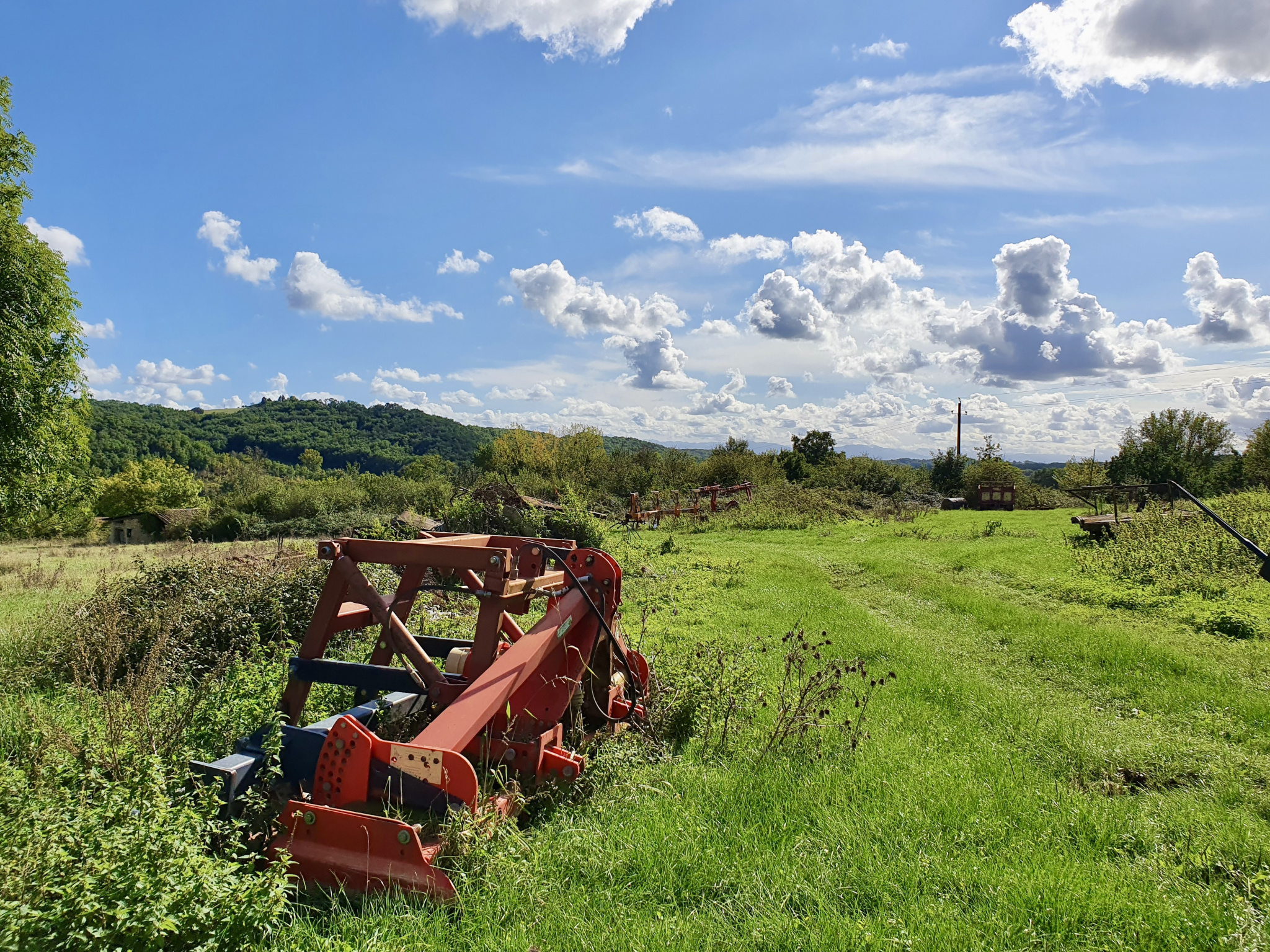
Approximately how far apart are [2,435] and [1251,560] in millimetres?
22665

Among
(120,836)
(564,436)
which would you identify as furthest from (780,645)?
(564,436)

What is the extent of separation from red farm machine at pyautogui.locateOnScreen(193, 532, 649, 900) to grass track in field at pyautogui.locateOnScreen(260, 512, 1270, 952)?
9.6 inches

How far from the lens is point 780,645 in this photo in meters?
8.51

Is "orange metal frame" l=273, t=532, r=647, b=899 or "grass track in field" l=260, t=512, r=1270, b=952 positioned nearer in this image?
"grass track in field" l=260, t=512, r=1270, b=952

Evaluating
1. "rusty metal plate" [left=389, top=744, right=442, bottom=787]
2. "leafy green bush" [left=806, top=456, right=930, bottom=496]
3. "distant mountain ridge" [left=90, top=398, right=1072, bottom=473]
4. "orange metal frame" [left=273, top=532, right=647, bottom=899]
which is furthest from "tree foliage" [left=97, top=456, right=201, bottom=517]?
"rusty metal plate" [left=389, top=744, right=442, bottom=787]

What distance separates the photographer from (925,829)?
3.77 meters

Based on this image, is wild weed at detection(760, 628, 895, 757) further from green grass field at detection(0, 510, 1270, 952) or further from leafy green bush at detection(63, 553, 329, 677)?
leafy green bush at detection(63, 553, 329, 677)

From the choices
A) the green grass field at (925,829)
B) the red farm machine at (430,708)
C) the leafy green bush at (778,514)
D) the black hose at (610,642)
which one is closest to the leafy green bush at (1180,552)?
the green grass field at (925,829)

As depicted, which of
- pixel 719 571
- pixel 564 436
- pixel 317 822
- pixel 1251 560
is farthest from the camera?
pixel 564 436

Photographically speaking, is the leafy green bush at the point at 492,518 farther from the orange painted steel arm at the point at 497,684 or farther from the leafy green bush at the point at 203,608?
the orange painted steel arm at the point at 497,684

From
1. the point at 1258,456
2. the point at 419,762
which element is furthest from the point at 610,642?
the point at 1258,456

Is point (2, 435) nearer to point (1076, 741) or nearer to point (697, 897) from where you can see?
point (697, 897)

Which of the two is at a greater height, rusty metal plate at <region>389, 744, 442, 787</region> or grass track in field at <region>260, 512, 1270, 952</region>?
rusty metal plate at <region>389, 744, 442, 787</region>

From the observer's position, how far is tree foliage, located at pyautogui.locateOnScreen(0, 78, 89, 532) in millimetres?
12551
